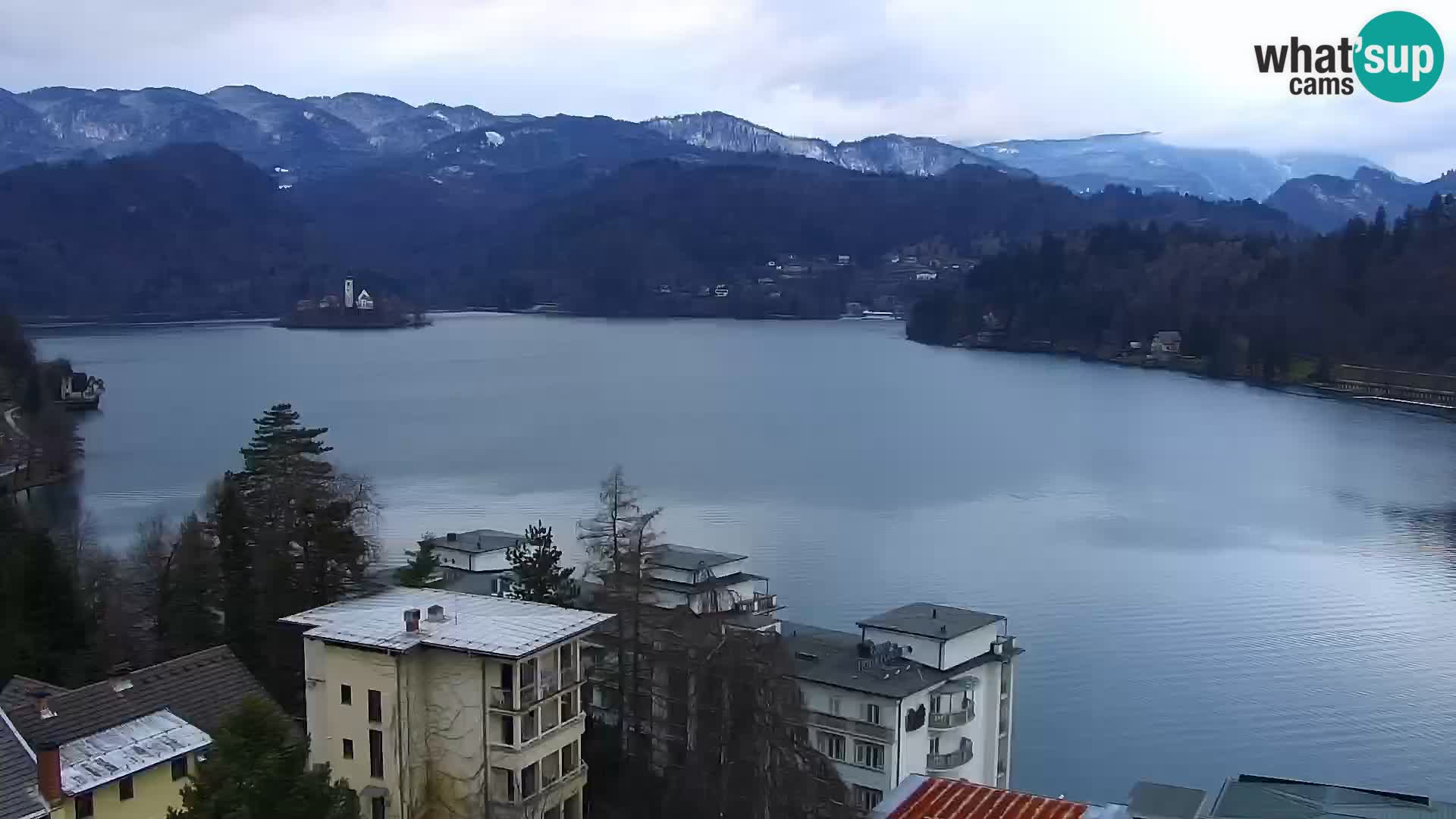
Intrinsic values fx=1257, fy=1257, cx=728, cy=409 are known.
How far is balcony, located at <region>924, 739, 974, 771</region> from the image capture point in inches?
128

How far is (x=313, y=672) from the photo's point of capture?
8.01 feet

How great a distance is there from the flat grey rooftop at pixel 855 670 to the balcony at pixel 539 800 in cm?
76

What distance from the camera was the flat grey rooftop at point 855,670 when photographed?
10.5 feet

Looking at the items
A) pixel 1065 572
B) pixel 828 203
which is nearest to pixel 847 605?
pixel 1065 572

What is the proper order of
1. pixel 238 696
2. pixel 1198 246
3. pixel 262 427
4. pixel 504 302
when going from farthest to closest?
pixel 504 302
pixel 1198 246
pixel 262 427
pixel 238 696

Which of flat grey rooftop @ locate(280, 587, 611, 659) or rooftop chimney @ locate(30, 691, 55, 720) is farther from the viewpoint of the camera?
flat grey rooftop @ locate(280, 587, 611, 659)

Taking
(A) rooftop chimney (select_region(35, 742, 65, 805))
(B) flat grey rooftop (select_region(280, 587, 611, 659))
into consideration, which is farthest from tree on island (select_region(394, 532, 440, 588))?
(A) rooftop chimney (select_region(35, 742, 65, 805))

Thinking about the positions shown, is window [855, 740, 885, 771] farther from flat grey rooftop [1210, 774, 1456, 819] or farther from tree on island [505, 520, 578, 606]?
flat grey rooftop [1210, 774, 1456, 819]

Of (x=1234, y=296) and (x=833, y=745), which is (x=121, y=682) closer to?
(x=833, y=745)

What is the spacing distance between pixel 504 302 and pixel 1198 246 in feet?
57.8

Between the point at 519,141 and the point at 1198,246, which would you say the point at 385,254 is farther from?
the point at 1198,246

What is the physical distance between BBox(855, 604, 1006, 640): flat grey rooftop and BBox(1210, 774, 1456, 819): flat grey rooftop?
1.43 metres

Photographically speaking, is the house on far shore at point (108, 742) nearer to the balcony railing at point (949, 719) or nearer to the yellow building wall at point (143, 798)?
the yellow building wall at point (143, 798)

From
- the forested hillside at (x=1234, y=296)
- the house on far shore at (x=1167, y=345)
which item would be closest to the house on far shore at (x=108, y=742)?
the forested hillside at (x=1234, y=296)
